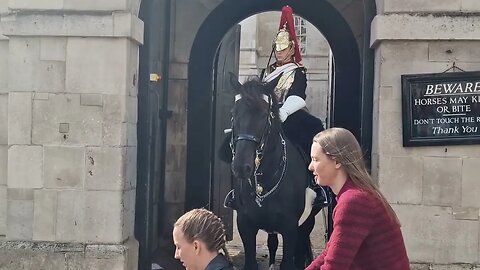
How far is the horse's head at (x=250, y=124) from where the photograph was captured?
4.67 m

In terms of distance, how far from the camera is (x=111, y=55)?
528 cm

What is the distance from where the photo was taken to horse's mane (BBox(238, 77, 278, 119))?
486cm

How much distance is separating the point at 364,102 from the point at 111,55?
219 cm

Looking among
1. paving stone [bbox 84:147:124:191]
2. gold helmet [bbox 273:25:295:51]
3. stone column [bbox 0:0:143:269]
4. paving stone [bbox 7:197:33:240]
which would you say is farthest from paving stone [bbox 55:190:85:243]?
gold helmet [bbox 273:25:295:51]

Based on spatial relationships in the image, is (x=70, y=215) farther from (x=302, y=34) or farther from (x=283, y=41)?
(x=302, y=34)

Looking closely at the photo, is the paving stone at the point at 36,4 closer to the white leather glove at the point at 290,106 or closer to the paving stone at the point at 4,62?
the paving stone at the point at 4,62

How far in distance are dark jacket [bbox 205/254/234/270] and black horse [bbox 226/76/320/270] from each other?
2344 millimetres

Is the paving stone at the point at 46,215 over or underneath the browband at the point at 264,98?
underneath

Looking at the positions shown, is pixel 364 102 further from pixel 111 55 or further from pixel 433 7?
pixel 111 55

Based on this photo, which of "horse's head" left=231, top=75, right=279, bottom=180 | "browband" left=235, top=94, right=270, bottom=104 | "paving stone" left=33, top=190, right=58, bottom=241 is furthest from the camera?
"paving stone" left=33, top=190, right=58, bottom=241

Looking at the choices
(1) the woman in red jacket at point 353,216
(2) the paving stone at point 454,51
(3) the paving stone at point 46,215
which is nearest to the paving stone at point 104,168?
(3) the paving stone at point 46,215

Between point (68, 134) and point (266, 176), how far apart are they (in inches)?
65.5

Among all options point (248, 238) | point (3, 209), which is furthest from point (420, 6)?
point (3, 209)

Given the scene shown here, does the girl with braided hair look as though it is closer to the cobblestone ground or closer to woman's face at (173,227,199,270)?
woman's face at (173,227,199,270)
